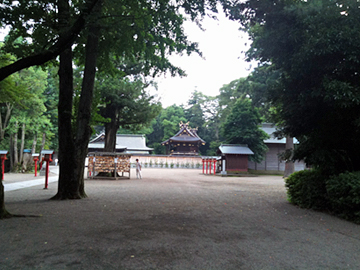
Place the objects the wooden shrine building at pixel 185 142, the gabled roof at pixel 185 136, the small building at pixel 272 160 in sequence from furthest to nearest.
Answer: the wooden shrine building at pixel 185 142
the gabled roof at pixel 185 136
the small building at pixel 272 160

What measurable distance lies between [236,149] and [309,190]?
19644 millimetres

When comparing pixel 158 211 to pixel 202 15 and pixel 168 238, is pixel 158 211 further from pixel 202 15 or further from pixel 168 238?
pixel 202 15

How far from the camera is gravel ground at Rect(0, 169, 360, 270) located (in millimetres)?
3227

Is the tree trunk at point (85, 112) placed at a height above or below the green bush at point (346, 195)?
above

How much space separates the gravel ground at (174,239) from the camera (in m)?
3.23

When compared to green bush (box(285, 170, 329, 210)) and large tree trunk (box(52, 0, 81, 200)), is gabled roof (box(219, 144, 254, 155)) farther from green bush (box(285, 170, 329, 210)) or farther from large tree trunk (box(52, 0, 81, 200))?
large tree trunk (box(52, 0, 81, 200))

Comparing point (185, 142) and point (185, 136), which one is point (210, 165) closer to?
point (185, 142)

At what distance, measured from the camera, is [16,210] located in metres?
6.16

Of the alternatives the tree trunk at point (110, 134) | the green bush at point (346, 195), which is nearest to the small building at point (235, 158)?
the tree trunk at point (110, 134)

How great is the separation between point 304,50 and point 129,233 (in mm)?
5752

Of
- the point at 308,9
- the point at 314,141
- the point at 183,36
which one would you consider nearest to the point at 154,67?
the point at 183,36

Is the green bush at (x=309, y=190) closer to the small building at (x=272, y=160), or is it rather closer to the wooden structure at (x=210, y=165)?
the wooden structure at (x=210, y=165)

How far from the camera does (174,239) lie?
412 centimetres

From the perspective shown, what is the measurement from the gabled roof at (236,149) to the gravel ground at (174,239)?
2002 cm
